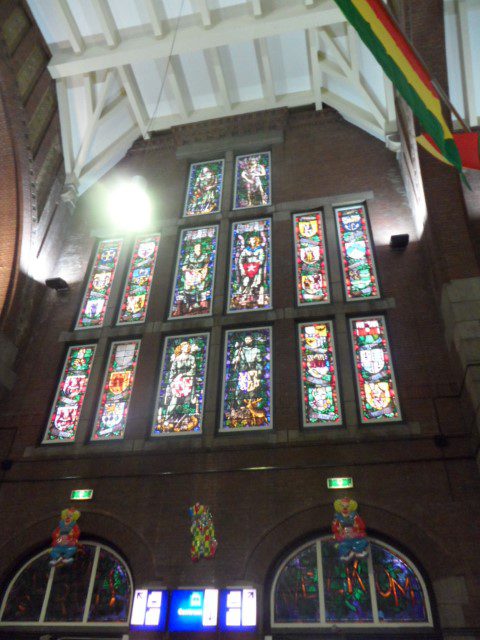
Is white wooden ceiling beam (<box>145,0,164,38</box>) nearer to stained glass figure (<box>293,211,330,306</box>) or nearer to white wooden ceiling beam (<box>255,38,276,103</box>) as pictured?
white wooden ceiling beam (<box>255,38,276,103</box>)

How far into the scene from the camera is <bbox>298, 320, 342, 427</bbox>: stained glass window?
8539 millimetres

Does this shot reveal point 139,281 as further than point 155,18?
No

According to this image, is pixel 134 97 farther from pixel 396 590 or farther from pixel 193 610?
pixel 396 590

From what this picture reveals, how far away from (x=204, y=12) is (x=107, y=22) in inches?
87.0

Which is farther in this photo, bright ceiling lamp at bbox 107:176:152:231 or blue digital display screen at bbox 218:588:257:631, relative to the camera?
bright ceiling lamp at bbox 107:176:152:231

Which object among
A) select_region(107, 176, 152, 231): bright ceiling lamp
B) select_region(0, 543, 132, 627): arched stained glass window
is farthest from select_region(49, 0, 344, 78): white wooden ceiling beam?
select_region(0, 543, 132, 627): arched stained glass window

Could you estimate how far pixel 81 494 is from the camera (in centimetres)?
845

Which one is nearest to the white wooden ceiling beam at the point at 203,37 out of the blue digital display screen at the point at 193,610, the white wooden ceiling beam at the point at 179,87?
the white wooden ceiling beam at the point at 179,87

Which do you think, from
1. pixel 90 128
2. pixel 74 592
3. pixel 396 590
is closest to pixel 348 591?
pixel 396 590

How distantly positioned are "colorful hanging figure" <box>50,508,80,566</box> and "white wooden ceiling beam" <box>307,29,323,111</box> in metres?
10.7

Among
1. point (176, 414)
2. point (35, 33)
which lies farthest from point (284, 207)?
point (35, 33)

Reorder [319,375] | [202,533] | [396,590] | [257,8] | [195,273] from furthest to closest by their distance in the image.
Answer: [257,8], [195,273], [319,375], [202,533], [396,590]

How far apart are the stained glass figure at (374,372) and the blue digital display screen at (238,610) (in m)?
3.06

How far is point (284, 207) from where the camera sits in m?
11.5
